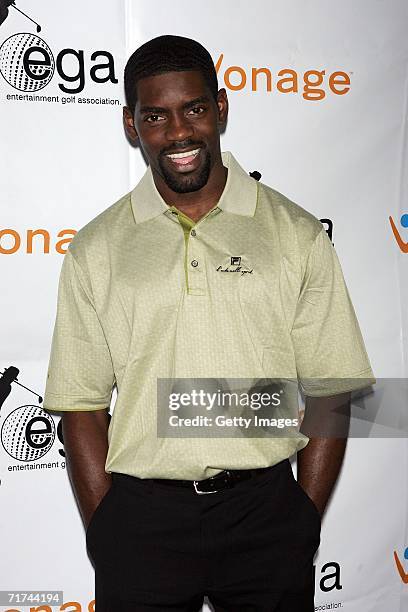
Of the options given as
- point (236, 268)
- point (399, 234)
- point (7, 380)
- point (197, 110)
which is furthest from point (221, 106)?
point (7, 380)

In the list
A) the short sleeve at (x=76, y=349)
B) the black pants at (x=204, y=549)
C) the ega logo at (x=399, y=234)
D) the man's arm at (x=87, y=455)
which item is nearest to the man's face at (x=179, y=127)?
the short sleeve at (x=76, y=349)

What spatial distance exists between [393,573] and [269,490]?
92cm

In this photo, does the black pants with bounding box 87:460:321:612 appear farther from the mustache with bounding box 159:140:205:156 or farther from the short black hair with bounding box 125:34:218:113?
the short black hair with bounding box 125:34:218:113

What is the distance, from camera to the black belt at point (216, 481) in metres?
1.42

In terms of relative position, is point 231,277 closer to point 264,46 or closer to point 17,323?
point 17,323

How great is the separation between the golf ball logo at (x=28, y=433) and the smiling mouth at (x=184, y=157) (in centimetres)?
79

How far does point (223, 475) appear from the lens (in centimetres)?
143

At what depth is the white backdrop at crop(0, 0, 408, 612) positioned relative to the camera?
185cm

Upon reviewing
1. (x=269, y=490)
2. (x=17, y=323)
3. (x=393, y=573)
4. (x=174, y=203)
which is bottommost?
(x=393, y=573)

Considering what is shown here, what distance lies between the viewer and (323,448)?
158 centimetres

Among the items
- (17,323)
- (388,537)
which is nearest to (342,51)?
(17,323)

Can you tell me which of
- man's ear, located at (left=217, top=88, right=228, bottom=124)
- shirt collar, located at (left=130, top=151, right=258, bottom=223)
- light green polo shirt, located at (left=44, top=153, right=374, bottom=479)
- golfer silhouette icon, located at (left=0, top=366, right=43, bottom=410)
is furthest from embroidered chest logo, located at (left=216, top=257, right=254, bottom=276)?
golfer silhouette icon, located at (left=0, top=366, right=43, bottom=410)

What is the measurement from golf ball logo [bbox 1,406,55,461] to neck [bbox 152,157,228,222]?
2.30 ft

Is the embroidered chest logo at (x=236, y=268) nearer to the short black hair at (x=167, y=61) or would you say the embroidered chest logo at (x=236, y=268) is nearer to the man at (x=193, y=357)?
the man at (x=193, y=357)
